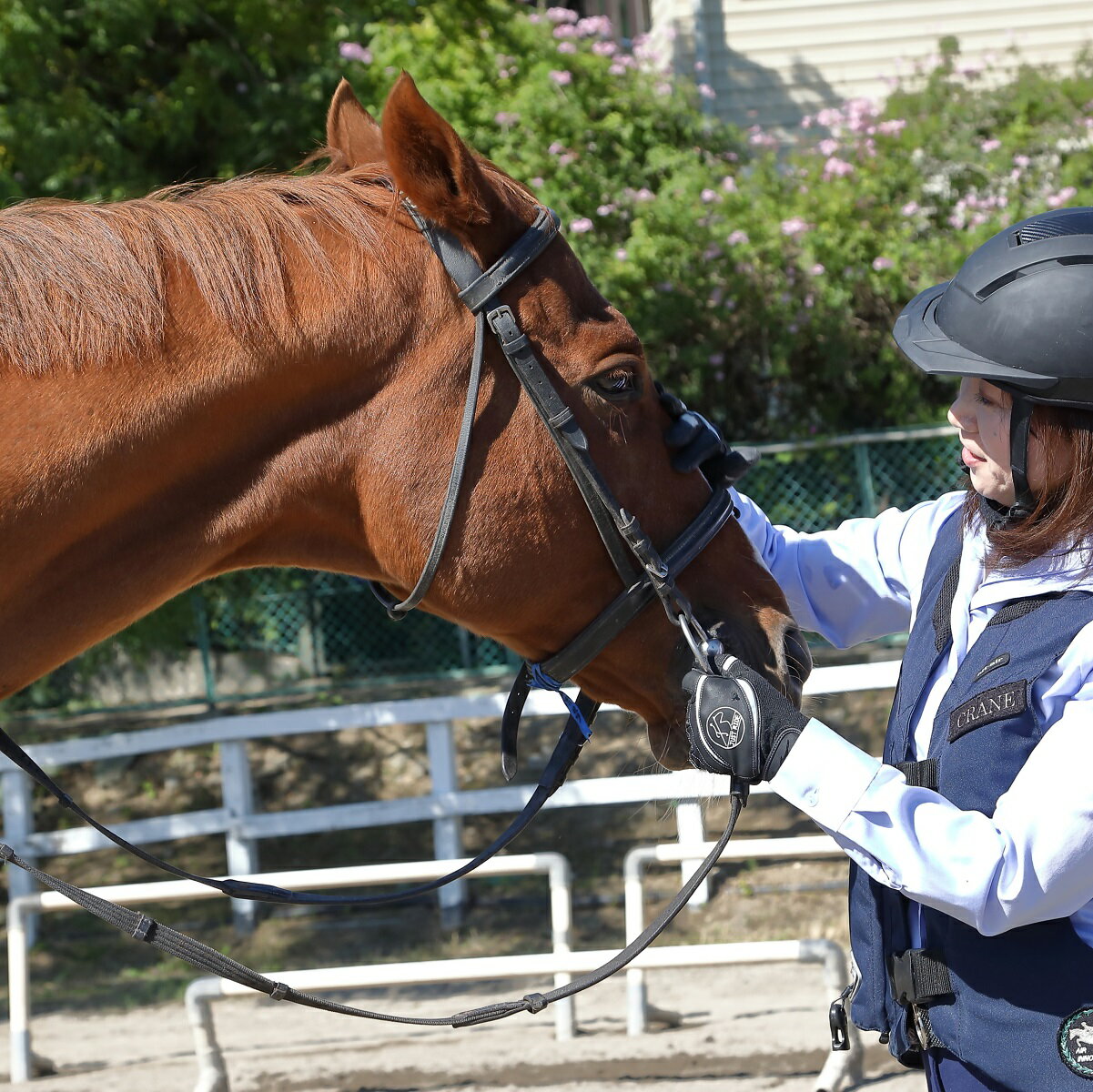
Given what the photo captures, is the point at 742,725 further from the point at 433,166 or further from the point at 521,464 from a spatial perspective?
the point at 433,166

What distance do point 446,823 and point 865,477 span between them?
4498 millimetres

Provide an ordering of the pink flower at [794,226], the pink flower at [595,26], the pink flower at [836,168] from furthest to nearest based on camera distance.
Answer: the pink flower at [836,168] < the pink flower at [595,26] < the pink flower at [794,226]

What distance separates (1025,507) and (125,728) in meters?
7.72

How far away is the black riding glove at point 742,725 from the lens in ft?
5.87

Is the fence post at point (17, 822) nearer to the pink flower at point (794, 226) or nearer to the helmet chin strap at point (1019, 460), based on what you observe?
the helmet chin strap at point (1019, 460)

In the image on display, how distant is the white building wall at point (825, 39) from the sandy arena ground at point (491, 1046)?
883 centimetres

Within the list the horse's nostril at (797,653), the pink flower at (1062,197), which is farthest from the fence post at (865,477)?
the horse's nostril at (797,653)

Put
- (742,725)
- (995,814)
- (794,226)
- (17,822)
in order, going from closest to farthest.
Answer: (995,814), (742,725), (17,822), (794,226)

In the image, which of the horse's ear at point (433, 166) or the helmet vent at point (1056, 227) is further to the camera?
the helmet vent at point (1056, 227)

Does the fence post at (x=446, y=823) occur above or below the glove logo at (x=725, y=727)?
below

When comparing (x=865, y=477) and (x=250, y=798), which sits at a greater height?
(x=865, y=477)

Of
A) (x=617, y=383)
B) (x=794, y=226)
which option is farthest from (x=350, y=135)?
(x=794, y=226)

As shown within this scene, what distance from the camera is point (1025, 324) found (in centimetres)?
181

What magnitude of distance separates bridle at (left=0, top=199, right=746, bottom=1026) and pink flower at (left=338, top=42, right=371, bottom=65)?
6.10 meters
